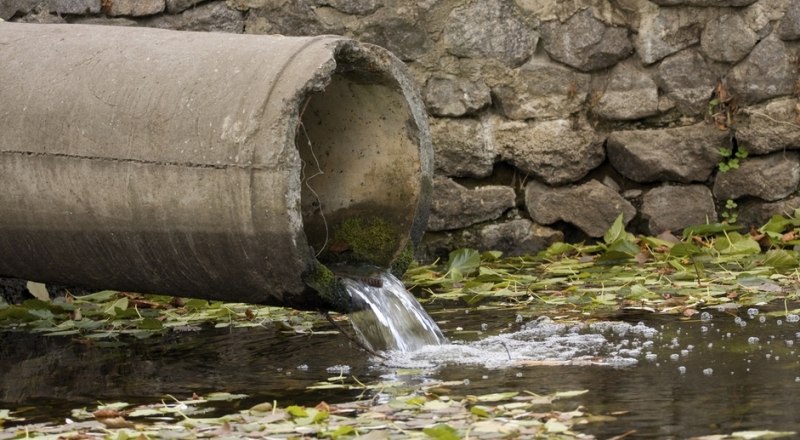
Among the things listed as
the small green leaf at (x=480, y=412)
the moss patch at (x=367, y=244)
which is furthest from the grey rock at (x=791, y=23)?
the small green leaf at (x=480, y=412)

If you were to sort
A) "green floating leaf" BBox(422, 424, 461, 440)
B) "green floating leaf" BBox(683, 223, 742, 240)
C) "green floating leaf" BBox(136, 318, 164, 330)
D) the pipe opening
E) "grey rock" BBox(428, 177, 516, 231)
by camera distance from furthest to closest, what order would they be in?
"grey rock" BBox(428, 177, 516, 231) < "green floating leaf" BBox(683, 223, 742, 240) < "green floating leaf" BBox(136, 318, 164, 330) < the pipe opening < "green floating leaf" BBox(422, 424, 461, 440)

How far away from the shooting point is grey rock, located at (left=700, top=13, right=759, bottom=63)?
244 inches

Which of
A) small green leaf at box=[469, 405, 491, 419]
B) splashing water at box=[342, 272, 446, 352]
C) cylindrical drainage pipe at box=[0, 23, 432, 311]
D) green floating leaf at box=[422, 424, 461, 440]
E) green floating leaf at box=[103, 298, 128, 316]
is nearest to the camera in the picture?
green floating leaf at box=[422, 424, 461, 440]

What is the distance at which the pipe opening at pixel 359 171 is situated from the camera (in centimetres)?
459

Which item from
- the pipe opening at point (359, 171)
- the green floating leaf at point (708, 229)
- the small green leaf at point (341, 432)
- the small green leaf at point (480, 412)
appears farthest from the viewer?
the green floating leaf at point (708, 229)

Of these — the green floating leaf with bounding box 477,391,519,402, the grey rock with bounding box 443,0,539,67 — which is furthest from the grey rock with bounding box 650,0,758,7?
→ the green floating leaf with bounding box 477,391,519,402

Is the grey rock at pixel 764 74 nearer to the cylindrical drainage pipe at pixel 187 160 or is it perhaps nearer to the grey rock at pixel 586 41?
the grey rock at pixel 586 41

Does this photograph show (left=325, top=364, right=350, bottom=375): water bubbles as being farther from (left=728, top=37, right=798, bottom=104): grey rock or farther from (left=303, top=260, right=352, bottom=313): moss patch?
(left=728, top=37, right=798, bottom=104): grey rock

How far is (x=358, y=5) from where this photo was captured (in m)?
6.38

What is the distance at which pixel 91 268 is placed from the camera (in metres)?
4.30

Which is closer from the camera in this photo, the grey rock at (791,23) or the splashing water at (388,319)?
the splashing water at (388,319)

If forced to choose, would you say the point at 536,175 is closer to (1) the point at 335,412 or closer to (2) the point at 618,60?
Result: (2) the point at 618,60

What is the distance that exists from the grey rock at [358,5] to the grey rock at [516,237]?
1.15 m

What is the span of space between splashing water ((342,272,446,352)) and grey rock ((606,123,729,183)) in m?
2.16
